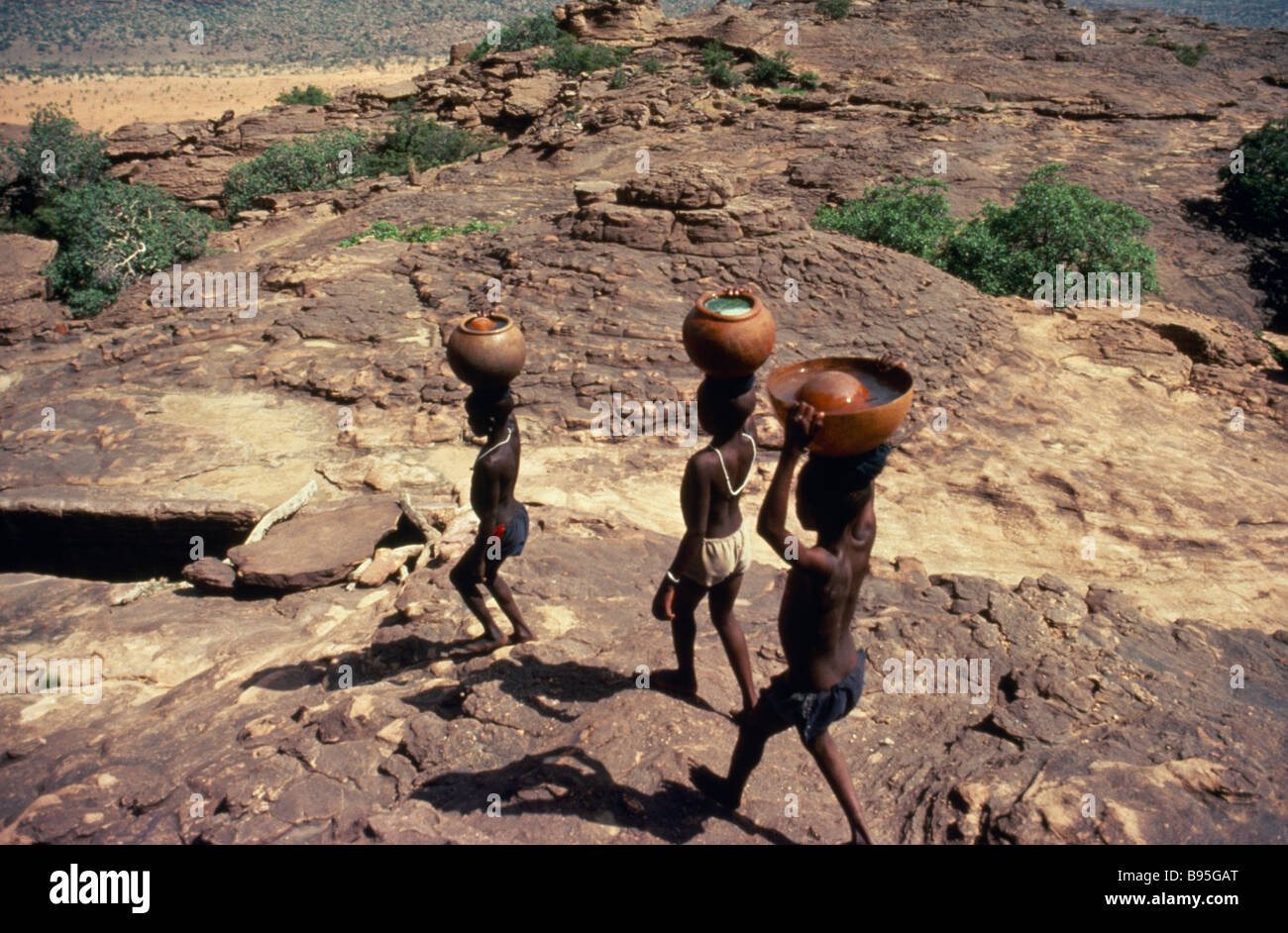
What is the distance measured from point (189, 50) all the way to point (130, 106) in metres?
19.2

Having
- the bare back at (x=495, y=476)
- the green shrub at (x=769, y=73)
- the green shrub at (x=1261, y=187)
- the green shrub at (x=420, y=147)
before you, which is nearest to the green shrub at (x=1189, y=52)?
the green shrub at (x=1261, y=187)

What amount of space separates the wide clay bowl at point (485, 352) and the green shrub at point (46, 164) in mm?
17568

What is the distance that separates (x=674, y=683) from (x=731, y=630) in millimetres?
329

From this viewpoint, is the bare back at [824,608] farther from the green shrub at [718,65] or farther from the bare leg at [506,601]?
the green shrub at [718,65]

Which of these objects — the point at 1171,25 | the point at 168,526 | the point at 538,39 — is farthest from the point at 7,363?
the point at 1171,25

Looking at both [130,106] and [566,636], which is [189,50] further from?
[566,636]

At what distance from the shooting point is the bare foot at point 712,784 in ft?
8.45

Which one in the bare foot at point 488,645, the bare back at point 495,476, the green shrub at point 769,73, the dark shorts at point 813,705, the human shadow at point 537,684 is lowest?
the bare foot at point 488,645

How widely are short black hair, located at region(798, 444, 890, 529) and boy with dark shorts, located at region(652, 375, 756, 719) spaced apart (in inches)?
25.7

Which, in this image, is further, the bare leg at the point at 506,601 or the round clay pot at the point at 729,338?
the bare leg at the point at 506,601

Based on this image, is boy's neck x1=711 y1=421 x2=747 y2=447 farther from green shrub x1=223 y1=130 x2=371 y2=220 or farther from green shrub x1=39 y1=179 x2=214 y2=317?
green shrub x1=223 y1=130 x2=371 y2=220

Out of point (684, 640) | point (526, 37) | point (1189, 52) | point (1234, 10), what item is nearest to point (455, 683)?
point (684, 640)

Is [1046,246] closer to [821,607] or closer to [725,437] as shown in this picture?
[725,437]

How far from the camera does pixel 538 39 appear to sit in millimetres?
24500
